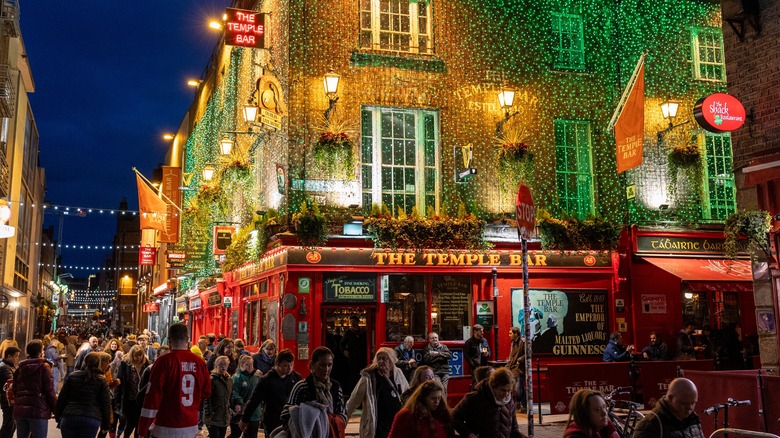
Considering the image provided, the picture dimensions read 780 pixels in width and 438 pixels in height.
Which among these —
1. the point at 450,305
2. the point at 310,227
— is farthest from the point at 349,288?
the point at 450,305

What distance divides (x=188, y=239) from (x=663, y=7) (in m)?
18.4

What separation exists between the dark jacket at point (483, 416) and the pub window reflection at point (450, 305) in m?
11.9

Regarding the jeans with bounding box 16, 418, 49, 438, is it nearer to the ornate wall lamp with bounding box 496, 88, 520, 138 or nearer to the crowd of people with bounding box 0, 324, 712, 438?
the crowd of people with bounding box 0, 324, 712, 438

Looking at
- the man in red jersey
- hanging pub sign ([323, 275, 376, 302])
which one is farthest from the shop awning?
the man in red jersey

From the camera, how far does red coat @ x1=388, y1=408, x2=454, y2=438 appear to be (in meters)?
6.40

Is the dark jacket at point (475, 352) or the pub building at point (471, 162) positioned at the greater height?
the pub building at point (471, 162)

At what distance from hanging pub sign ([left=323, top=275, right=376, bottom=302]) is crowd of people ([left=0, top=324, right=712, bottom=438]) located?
6685mm

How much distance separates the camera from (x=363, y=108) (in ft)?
63.6

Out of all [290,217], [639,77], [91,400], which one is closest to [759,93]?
[639,77]

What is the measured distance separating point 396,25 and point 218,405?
1249cm

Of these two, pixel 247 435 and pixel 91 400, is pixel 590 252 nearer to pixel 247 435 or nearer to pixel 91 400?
pixel 247 435

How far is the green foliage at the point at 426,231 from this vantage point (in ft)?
59.8

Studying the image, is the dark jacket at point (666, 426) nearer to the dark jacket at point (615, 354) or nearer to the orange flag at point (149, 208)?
the dark jacket at point (615, 354)

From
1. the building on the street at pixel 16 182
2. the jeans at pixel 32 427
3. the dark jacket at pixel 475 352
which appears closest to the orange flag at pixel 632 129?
the dark jacket at pixel 475 352
